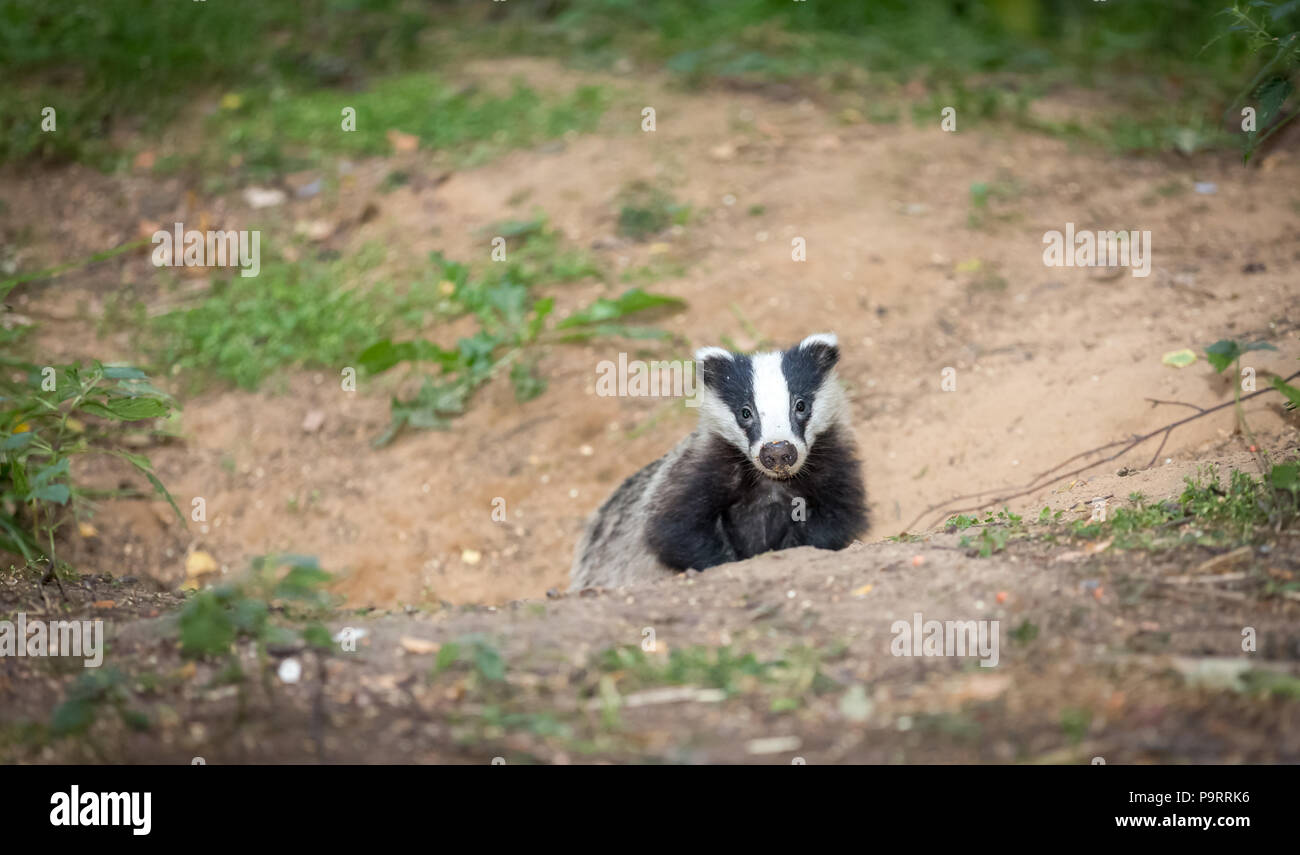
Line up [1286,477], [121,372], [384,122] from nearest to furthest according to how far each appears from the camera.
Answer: [1286,477], [121,372], [384,122]

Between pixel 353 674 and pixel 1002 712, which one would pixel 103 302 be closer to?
pixel 353 674

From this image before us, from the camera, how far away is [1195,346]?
16.9 feet

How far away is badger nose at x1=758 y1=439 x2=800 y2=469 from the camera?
4160 mm

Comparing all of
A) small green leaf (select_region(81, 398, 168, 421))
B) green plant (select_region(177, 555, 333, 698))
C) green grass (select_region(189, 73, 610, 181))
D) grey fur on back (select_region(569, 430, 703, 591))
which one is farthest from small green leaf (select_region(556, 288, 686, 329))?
green plant (select_region(177, 555, 333, 698))

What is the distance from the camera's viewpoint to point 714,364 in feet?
15.2

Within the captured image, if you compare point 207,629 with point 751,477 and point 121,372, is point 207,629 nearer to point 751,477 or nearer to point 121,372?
point 121,372

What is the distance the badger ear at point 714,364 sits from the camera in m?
4.61

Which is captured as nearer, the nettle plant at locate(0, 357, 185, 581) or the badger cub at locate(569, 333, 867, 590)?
the nettle plant at locate(0, 357, 185, 581)

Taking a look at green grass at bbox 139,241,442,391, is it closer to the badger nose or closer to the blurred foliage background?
the blurred foliage background

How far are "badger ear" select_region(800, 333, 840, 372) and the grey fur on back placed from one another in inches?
22.0

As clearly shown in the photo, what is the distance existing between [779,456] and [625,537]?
94cm

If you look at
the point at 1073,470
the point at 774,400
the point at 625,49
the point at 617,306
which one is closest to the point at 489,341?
the point at 617,306
